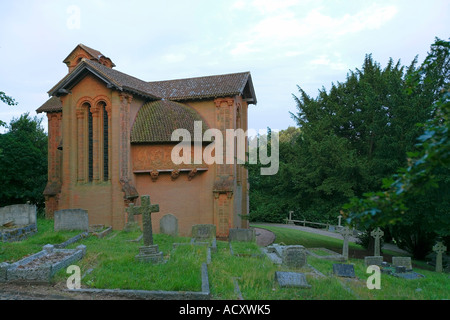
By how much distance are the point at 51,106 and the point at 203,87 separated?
37.6ft

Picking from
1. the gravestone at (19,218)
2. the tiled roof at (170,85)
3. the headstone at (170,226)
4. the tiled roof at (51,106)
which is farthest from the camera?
the tiled roof at (51,106)

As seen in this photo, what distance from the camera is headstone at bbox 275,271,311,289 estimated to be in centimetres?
857

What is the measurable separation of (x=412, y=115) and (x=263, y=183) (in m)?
8.80

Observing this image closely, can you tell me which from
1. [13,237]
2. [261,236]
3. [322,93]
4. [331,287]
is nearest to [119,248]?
[13,237]

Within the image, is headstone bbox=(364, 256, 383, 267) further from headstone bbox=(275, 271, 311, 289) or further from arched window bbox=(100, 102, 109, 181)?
arched window bbox=(100, 102, 109, 181)

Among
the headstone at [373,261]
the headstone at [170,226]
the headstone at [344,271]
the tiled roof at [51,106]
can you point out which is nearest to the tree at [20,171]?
the tiled roof at [51,106]

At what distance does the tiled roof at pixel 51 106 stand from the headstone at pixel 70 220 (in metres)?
12.1

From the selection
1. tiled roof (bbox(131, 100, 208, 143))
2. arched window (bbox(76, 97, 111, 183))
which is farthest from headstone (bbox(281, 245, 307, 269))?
arched window (bbox(76, 97, 111, 183))

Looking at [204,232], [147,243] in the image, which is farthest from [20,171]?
[147,243]

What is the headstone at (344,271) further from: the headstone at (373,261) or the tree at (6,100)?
the tree at (6,100)

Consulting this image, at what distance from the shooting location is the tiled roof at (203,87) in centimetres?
2272

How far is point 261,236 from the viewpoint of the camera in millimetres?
28906

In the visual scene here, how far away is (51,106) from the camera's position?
25938mm

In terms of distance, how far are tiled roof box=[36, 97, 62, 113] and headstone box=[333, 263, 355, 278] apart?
22086mm
